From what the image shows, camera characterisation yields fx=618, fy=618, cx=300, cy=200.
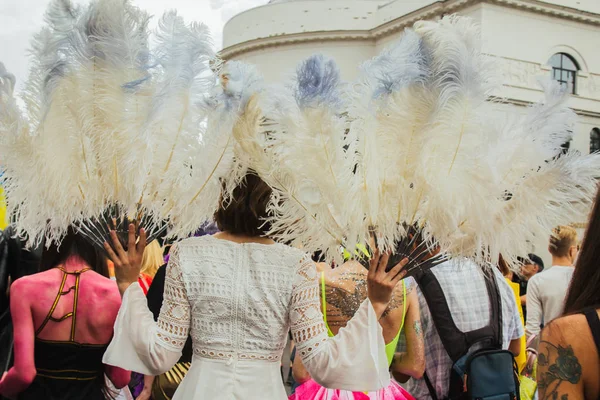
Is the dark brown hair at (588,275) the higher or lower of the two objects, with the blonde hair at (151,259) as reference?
higher

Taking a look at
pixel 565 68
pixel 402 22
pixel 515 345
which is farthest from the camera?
pixel 402 22

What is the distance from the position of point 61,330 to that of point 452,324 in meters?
2.22

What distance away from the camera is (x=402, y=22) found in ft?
100

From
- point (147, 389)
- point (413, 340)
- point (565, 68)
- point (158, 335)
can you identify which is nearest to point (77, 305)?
point (158, 335)

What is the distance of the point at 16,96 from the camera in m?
2.67

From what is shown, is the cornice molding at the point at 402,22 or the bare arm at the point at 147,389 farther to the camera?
the cornice molding at the point at 402,22

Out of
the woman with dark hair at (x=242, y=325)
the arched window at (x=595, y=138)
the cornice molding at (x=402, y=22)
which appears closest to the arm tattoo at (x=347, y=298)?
the woman with dark hair at (x=242, y=325)

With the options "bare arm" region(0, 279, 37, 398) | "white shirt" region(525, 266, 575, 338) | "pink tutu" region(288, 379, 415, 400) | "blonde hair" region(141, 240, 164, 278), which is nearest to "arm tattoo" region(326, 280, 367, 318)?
"pink tutu" region(288, 379, 415, 400)

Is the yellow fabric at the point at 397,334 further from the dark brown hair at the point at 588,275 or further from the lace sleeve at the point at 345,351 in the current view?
the dark brown hair at the point at 588,275

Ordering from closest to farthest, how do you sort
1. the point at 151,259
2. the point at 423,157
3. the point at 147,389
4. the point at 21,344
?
the point at 423,157 < the point at 21,344 < the point at 147,389 < the point at 151,259

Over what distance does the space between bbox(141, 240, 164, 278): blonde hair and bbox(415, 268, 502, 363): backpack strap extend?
6.95 ft

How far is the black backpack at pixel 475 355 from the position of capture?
3582mm

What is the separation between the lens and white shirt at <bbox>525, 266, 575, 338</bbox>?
533cm

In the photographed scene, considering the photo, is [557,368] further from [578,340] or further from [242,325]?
[242,325]
